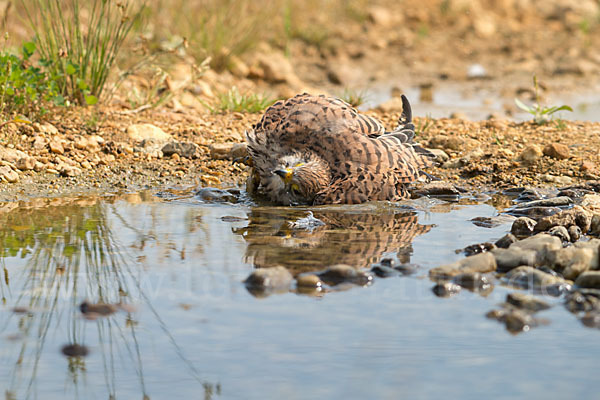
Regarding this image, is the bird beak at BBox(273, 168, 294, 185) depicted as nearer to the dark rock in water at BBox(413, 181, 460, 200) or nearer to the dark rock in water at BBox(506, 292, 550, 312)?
the dark rock in water at BBox(413, 181, 460, 200)

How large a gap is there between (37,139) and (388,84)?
18.2 ft

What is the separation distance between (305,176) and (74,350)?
2.24 metres

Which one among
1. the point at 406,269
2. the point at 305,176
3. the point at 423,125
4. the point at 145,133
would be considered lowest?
the point at 406,269

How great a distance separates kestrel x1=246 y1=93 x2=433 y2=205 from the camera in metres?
5.17

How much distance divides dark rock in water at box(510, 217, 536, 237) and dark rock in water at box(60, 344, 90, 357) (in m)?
2.68

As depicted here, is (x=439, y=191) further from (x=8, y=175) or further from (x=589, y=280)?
(x=8, y=175)

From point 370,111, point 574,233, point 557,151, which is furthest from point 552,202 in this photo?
point 370,111

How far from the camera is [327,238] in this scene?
4.68 metres

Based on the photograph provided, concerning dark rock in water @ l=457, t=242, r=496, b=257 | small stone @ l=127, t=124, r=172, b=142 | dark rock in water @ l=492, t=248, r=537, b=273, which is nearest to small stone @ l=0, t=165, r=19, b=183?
small stone @ l=127, t=124, r=172, b=142

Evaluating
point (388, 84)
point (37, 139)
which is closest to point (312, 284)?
point (37, 139)

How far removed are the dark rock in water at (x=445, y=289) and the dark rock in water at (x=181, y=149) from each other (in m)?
3.25

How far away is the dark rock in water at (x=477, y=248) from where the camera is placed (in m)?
4.39

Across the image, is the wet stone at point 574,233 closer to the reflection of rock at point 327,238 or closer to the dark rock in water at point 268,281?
the reflection of rock at point 327,238

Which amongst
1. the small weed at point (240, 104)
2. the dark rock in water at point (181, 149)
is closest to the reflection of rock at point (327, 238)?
the dark rock in water at point (181, 149)
